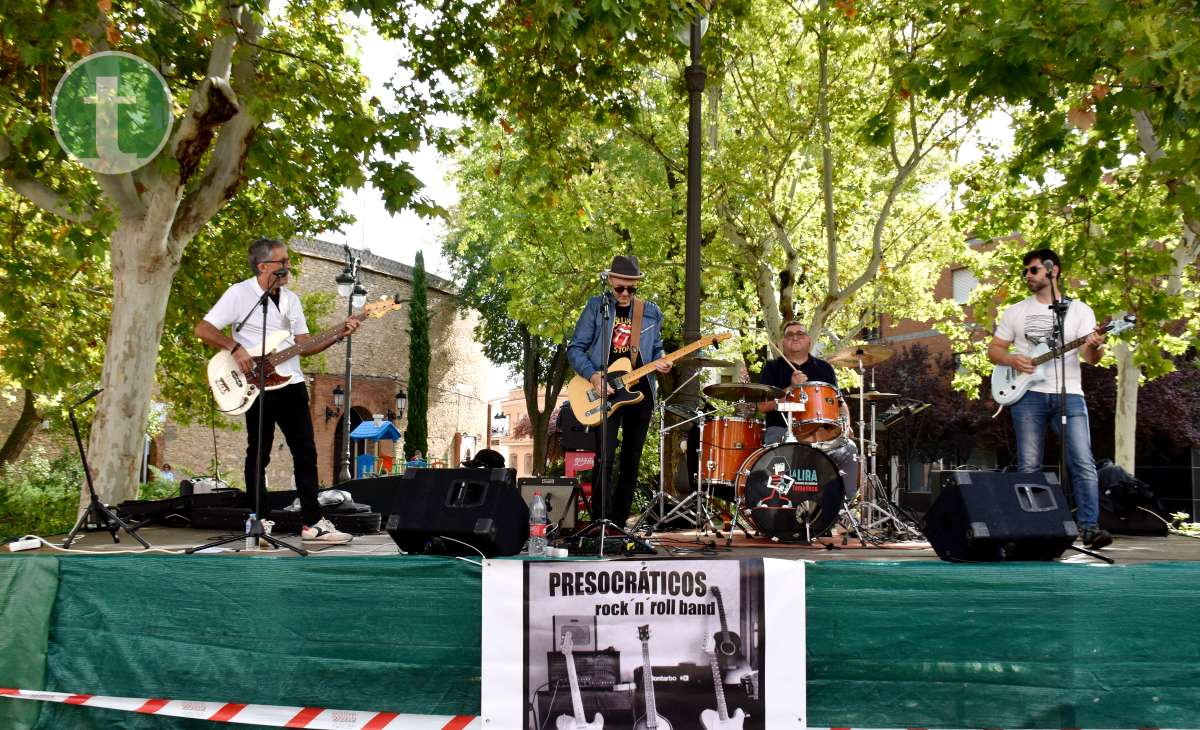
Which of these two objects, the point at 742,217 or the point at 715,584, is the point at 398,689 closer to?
the point at 715,584

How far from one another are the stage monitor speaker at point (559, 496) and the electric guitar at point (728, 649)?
385 cm

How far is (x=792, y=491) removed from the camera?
741 cm

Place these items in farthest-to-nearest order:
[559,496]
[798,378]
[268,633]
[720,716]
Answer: [559,496]
[798,378]
[268,633]
[720,716]

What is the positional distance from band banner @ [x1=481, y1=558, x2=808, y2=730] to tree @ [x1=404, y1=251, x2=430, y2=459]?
122 feet

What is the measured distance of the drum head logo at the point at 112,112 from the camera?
7.96m

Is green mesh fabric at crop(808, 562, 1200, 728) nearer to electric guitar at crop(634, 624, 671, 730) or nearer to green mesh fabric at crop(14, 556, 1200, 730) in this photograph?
green mesh fabric at crop(14, 556, 1200, 730)

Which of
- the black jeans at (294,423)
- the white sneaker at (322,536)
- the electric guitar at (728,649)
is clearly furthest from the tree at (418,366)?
the electric guitar at (728,649)

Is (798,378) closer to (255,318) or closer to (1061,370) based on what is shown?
(1061,370)

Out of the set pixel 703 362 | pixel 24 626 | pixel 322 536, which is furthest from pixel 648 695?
pixel 703 362

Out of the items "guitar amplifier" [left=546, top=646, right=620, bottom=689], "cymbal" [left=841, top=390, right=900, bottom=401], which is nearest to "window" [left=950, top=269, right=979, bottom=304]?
"cymbal" [left=841, top=390, right=900, bottom=401]

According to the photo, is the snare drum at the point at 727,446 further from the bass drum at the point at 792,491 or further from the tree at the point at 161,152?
the tree at the point at 161,152

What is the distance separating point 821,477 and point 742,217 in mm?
12005

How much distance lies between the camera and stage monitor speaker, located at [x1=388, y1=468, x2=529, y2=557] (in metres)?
5.15

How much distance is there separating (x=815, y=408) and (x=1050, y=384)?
1.84 meters
